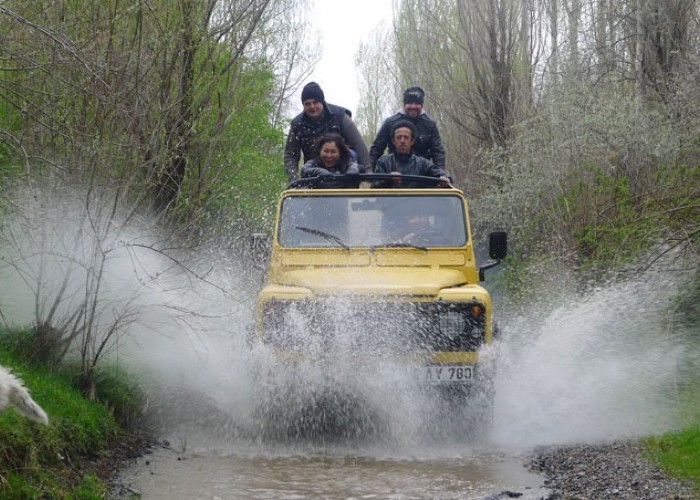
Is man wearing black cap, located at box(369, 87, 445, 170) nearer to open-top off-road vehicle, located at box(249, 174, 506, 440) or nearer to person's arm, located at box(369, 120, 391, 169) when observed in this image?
person's arm, located at box(369, 120, 391, 169)

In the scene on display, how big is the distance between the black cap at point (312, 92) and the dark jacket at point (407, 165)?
39.9 inches

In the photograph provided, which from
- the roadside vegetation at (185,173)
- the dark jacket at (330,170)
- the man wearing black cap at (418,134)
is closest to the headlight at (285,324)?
the roadside vegetation at (185,173)

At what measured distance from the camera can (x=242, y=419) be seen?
854cm

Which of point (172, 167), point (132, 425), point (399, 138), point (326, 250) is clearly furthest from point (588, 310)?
point (132, 425)

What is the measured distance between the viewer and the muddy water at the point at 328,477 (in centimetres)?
662

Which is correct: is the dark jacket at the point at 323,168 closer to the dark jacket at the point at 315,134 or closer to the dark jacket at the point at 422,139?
the dark jacket at the point at 315,134

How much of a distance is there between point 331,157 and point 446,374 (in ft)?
10.6

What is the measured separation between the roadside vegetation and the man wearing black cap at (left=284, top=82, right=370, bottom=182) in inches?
31.3

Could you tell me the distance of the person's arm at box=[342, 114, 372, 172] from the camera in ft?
36.6

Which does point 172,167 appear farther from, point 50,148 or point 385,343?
point 385,343

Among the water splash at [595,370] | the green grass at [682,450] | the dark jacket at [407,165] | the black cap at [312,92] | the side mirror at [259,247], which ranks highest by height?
the black cap at [312,92]

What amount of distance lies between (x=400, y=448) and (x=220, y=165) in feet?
16.0

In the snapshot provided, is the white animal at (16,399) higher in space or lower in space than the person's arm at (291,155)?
lower

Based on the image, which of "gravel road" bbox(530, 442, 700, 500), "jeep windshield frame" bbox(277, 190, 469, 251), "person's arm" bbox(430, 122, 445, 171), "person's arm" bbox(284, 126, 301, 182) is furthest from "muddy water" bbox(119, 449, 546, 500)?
"person's arm" bbox(430, 122, 445, 171)
